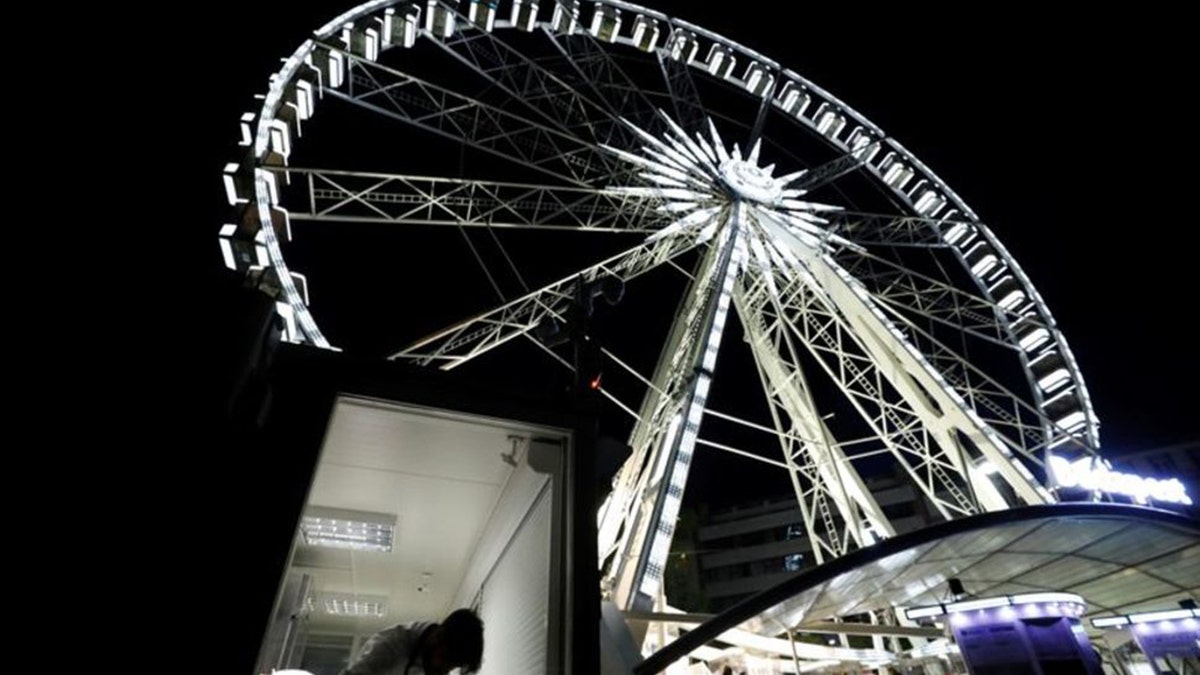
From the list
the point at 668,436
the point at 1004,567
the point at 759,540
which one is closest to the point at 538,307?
the point at 668,436

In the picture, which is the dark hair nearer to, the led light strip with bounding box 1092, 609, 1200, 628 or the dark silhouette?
the dark silhouette

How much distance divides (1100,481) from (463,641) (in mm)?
14656

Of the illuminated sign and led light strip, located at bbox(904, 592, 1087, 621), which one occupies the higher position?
the illuminated sign

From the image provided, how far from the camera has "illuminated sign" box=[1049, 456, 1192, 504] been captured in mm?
12242

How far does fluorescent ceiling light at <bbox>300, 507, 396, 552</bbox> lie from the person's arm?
11.1ft

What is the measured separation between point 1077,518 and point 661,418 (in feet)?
20.0

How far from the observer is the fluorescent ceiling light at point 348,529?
6.90 m

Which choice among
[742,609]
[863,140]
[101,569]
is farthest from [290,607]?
[863,140]

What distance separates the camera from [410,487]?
6168mm

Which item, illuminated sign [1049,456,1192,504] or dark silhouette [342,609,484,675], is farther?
illuminated sign [1049,456,1192,504]

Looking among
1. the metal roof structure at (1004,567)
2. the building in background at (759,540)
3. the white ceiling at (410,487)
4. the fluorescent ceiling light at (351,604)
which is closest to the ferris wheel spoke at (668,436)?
the metal roof structure at (1004,567)

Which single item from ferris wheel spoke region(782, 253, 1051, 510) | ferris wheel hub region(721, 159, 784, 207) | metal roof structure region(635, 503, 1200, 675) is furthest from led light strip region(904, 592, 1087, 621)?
ferris wheel hub region(721, 159, 784, 207)

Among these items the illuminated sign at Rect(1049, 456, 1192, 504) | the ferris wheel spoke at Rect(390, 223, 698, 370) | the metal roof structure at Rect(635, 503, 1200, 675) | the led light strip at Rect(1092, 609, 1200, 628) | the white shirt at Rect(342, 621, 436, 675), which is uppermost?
the ferris wheel spoke at Rect(390, 223, 698, 370)

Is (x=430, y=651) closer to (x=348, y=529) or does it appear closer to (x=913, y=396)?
(x=348, y=529)
